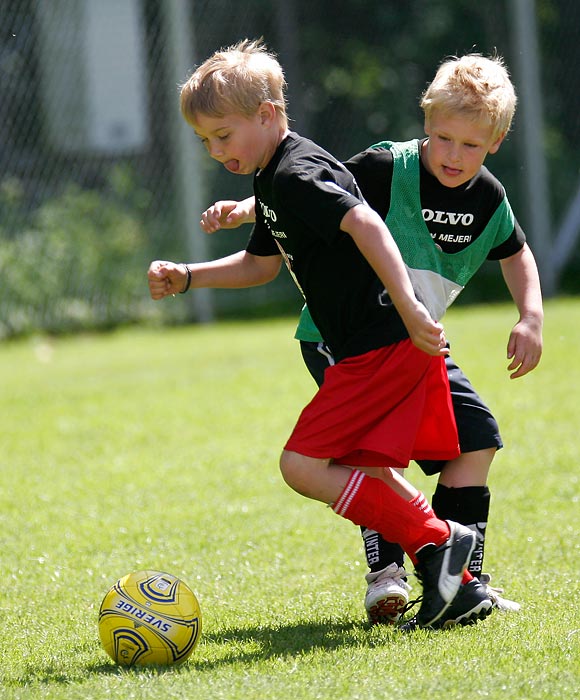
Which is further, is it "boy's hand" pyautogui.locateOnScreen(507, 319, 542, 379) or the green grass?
"boy's hand" pyautogui.locateOnScreen(507, 319, 542, 379)

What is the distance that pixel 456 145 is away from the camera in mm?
3127

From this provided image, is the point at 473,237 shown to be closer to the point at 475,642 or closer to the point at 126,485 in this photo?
the point at 475,642

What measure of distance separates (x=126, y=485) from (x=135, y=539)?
0.92 m

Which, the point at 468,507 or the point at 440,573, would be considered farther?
the point at 468,507

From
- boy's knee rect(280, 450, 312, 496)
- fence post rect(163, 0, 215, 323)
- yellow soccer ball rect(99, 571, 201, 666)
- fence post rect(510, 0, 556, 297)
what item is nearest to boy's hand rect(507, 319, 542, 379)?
boy's knee rect(280, 450, 312, 496)

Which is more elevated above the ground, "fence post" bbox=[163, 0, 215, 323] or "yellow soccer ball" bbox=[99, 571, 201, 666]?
"fence post" bbox=[163, 0, 215, 323]

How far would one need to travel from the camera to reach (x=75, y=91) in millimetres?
10430

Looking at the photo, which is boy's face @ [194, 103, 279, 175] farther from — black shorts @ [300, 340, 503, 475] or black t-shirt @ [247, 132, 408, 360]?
black shorts @ [300, 340, 503, 475]

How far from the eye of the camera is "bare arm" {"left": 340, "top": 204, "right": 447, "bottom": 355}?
9.31 ft

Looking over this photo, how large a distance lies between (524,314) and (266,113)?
956mm

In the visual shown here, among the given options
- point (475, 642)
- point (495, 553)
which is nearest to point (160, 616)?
point (475, 642)

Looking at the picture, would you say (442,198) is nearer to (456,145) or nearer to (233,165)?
(456,145)

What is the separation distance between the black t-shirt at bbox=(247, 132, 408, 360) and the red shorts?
6 centimetres

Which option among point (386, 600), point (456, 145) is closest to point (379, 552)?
point (386, 600)
